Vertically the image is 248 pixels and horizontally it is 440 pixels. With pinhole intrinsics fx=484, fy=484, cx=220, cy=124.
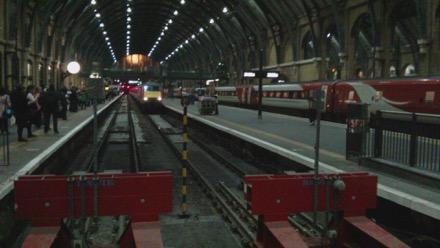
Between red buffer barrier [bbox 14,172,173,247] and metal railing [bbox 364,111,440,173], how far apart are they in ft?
16.1

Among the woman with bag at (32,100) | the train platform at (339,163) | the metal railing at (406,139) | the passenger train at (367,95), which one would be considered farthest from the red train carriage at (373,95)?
the woman with bag at (32,100)

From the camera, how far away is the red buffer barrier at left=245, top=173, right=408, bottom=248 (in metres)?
6.12

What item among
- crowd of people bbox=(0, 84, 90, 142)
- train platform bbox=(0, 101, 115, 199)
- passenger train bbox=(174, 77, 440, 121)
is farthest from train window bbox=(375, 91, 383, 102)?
crowd of people bbox=(0, 84, 90, 142)

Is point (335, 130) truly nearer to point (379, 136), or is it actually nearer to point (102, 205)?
point (379, 136)

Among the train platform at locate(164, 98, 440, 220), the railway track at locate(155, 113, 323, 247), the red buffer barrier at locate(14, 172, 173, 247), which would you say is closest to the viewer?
the red buffer barrier at locate(14, 172, 173, 247)

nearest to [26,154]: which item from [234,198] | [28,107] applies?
[28,107]

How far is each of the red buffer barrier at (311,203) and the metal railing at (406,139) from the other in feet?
8.11

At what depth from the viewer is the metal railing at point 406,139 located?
333 inches

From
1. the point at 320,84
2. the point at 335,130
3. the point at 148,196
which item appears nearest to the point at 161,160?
the point at 335,130

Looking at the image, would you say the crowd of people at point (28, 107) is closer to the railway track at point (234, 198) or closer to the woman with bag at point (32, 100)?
the woman with bag at point (32, 100)

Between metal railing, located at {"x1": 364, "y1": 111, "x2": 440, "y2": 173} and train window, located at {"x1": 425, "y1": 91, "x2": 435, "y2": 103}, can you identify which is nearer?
metal railing, located at {"x1": 364, "y1": 111, "x2": 440, "y2": 173}

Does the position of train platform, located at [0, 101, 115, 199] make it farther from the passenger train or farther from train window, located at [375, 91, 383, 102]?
train window, located at [375, 91, 383, 102]

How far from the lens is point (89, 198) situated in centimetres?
597

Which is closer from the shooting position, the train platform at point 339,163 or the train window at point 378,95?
the train platform at point 339,163
